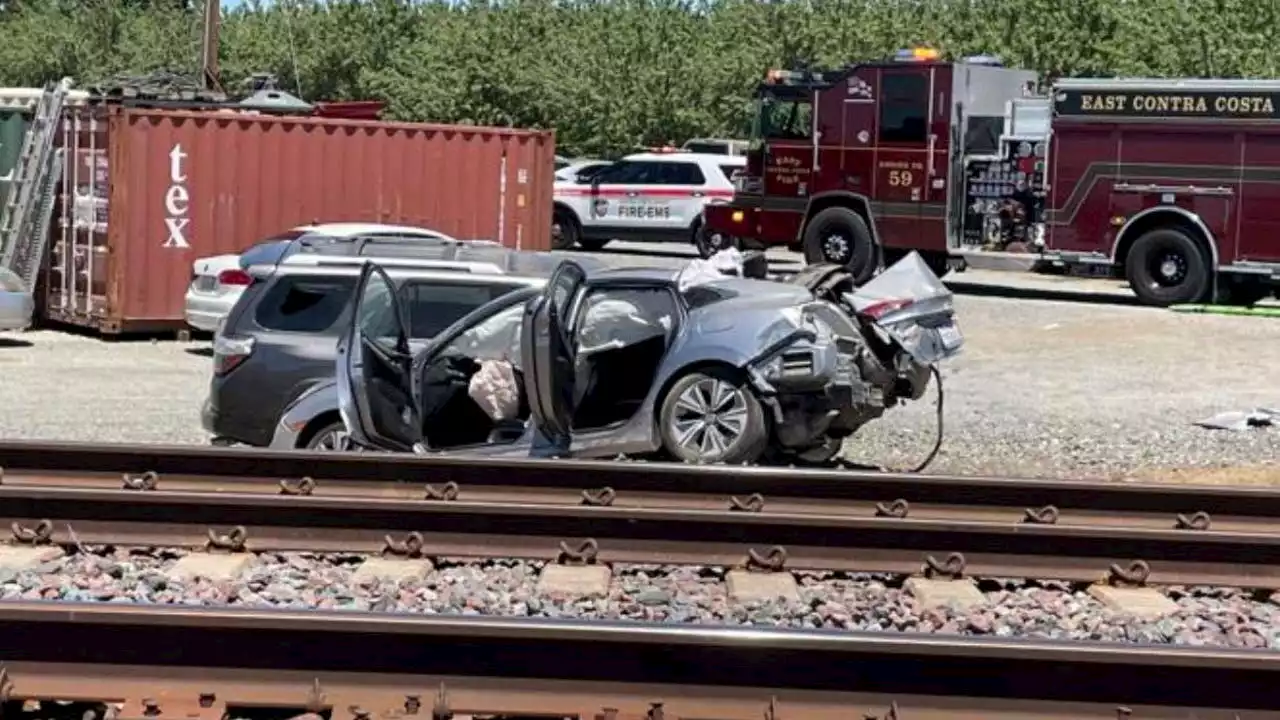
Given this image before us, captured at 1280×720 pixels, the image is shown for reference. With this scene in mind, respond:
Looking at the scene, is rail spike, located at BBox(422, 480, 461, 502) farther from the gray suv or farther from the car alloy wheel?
the gray suv

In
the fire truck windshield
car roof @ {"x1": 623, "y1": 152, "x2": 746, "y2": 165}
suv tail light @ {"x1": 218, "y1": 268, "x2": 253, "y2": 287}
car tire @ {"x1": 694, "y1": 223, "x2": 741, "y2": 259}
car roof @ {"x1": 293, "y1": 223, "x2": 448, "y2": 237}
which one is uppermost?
the fire truck windshield

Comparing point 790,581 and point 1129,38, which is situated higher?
point 1129,38

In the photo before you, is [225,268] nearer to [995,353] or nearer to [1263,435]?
[995,353]

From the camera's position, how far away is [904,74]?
26.4 metres

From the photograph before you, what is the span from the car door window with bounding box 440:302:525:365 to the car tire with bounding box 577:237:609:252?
947 inches

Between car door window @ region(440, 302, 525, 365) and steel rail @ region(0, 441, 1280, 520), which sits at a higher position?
car door window @ region(440, 302, 525, 365)

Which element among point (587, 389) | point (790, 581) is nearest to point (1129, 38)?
point (587, 389)

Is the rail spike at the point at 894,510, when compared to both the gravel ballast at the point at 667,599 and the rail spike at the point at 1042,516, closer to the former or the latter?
the rail spike at the point at 1042,516

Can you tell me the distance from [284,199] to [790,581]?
1509cm

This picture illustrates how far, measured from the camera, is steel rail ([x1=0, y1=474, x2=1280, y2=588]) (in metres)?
8.38

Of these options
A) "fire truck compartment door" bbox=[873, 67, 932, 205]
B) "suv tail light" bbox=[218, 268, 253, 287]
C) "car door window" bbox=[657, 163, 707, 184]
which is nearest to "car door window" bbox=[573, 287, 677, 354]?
"suv tail light" bbox=[218, 268, 253, 287]

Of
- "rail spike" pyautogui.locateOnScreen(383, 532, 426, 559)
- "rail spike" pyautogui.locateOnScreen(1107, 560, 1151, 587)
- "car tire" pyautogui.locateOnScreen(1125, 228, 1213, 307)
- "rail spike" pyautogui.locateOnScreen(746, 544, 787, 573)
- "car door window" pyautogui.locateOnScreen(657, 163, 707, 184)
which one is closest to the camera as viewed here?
"rail spike" pyautogui.locateOnScreen(1107, 560, 1151, 587)

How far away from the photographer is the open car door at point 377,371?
1032cm

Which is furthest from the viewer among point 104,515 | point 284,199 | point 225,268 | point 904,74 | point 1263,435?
point 904,74
